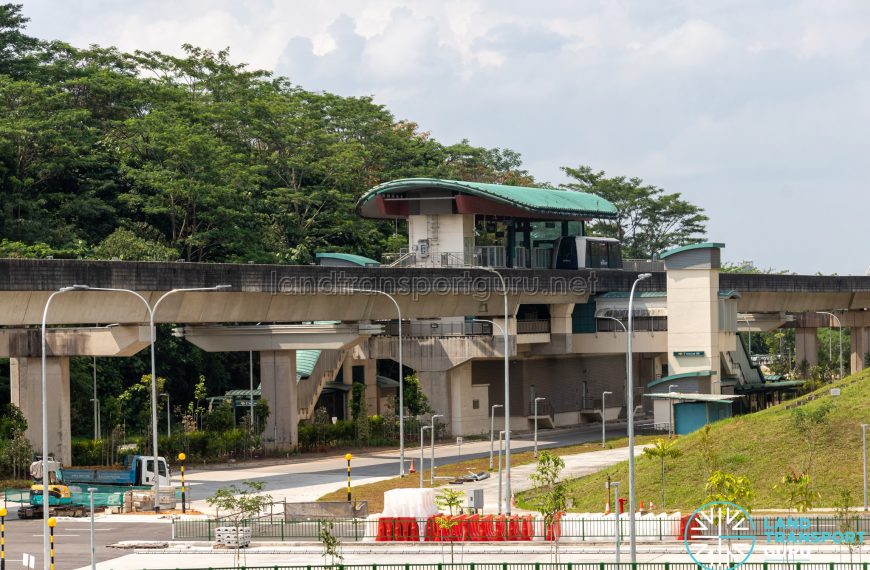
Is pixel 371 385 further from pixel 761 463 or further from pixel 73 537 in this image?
pixel 73 537

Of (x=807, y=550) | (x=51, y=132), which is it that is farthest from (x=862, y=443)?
(x=51, y=132)

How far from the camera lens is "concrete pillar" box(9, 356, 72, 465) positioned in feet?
233

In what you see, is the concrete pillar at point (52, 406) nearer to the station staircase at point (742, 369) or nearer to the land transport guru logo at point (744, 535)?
the land transport guru logo at point (744, 535)

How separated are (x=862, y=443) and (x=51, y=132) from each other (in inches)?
2423

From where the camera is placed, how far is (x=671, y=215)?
580ft

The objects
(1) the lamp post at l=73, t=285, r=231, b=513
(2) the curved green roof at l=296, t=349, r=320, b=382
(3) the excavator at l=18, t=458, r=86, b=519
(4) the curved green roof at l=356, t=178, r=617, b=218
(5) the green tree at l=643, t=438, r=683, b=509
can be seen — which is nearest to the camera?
(5) the green tree at l=643, t=438, r=683, b=509

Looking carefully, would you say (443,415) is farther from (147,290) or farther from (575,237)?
(147,290)

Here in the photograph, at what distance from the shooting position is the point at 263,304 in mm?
76875

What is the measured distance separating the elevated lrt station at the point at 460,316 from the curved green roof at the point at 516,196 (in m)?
0.17

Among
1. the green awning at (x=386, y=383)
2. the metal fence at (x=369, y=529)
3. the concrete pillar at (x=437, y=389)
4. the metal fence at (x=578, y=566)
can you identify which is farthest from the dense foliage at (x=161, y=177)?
the metal fence at (x=578, y=566)

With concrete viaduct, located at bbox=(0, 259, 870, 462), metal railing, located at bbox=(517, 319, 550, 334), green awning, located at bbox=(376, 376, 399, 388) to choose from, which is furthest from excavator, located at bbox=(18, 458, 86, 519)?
green awning, located at bbox=(376, 376, 399, 388)

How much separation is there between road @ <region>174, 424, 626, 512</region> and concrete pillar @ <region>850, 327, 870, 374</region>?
158 feet

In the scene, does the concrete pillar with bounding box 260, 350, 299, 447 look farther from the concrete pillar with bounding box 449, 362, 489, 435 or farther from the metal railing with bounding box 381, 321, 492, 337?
the concrete pillar with bounding box 449, 362, 489, 435

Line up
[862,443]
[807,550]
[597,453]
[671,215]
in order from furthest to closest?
[671,215], [597,453], [862,443], [807,550]
